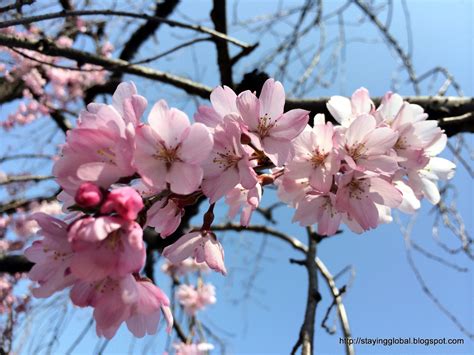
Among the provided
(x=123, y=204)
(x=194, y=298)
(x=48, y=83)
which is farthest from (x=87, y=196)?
(x=48, y=83)

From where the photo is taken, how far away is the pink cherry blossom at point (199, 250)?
685 millimetres

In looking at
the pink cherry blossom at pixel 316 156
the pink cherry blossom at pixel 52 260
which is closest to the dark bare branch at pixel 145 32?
the pink cherry blossom at pixel 316 156

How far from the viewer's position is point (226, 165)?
61cm

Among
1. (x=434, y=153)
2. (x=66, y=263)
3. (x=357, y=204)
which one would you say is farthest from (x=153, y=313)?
(x=434, y=153)

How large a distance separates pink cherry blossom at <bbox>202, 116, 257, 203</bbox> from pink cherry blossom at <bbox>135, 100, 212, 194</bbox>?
0.11 feet

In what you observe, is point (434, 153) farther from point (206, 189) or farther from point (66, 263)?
point (66, 263)

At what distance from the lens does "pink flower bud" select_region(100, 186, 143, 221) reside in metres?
0.47

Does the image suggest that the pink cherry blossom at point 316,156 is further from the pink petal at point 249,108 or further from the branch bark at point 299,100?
the branch bark at point 299,100

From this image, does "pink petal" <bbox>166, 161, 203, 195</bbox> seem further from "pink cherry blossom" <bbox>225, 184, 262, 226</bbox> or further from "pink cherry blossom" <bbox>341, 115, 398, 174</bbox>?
"pink cherry blossom" <bbox>341, 115, 398, 174</bbox>

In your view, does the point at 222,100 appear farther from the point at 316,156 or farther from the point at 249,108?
the point at 316,156

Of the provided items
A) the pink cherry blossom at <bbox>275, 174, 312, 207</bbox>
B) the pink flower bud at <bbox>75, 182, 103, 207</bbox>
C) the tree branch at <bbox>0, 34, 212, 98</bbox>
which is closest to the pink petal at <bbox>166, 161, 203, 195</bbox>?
the pink flower bud at <bbox>75, 182, 103, 207</bbox>

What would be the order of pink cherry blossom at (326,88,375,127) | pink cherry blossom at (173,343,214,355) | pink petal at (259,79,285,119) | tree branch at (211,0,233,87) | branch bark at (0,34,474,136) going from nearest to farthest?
pink petal at (259,79,285,119) < pink cherry blossom at (326,88,375,127) < branch bark at (0,34,474,136) < tree branch at (211,0,233,87) < pink cherry blossom at (173,343,214,355)

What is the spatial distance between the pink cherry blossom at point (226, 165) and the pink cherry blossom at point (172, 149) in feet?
0.11

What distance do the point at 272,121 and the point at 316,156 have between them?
0.35ft
